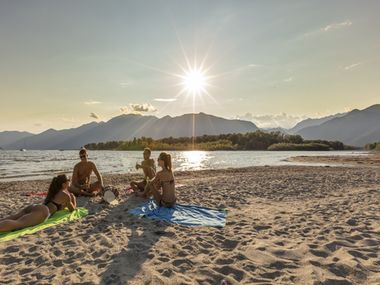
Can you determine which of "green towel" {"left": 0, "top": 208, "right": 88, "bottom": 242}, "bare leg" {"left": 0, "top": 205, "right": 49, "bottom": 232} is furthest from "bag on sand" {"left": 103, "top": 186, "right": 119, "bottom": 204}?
"bare leg" {"left": 0, "top": 205, "right": 49, "bottom": 232}

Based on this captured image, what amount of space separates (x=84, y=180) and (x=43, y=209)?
4320 millimetres

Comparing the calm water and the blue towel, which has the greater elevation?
the blue towel

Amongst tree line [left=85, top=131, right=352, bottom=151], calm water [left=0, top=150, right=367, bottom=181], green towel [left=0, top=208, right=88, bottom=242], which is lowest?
calm water [left=0, top=150, right=367, bottom=181]

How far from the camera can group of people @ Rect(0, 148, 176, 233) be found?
770cm

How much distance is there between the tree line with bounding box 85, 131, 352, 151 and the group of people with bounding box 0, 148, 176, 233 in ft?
406

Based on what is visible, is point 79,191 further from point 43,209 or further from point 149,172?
point 43,209

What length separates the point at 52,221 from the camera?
26.8ft

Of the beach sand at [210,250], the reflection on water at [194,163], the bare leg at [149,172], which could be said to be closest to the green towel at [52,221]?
the beach sand at [210,250]

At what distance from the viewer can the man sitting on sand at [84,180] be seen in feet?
39.1

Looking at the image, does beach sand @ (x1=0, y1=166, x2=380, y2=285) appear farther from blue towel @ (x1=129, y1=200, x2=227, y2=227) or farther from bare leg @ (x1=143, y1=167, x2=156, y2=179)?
bare leg @ (x1=143, y1=167, x2=156, y2=179)

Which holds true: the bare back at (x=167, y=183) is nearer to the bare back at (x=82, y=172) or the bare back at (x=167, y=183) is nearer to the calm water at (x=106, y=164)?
the bare back at (x=82, y=172)

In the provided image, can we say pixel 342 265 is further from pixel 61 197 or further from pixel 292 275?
pixel 61 197

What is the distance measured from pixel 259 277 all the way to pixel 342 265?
153 centimetres

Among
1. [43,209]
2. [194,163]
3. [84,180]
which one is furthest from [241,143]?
[43,209]
